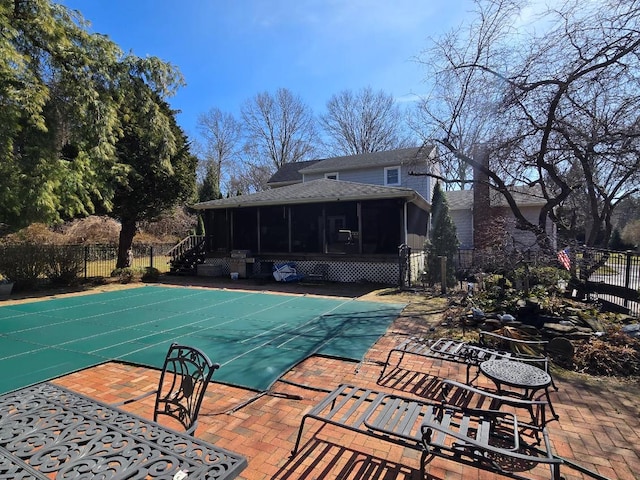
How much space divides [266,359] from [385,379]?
172cm

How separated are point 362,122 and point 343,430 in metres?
31.6

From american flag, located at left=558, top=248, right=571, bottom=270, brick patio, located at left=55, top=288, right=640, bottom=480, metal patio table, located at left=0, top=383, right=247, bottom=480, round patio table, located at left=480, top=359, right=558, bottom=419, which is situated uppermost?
american flag, located at left=558, top=248, right=571, bottom=270

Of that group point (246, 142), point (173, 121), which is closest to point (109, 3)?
point (173, 121)

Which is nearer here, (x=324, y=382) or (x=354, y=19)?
(x=324, y=382)

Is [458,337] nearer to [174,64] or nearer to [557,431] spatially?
[557,431]

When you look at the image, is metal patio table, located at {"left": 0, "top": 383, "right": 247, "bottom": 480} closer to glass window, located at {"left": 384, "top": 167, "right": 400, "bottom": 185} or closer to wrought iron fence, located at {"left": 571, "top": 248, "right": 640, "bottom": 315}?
wrought iron fence, located at {"left": 571, "top": 248, "right": 640, "bottom": 315}

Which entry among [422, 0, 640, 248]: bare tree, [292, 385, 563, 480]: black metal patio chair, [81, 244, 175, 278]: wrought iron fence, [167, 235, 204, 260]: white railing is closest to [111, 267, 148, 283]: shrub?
[81, 244, 175, 278]: wrought iron fence

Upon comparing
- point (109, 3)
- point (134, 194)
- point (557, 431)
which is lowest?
point (557, 431)

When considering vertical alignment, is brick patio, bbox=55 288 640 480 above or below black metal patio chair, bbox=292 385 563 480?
below

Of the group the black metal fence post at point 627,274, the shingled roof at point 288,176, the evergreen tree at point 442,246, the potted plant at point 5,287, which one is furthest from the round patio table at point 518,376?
the shingled roof at point 288,176

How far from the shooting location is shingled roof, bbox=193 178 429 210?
1240 centimetres

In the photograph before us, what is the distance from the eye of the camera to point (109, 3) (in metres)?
9.63

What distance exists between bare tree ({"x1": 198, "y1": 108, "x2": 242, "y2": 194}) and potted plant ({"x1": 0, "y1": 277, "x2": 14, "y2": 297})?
1069 inches

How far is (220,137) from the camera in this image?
121 ft
